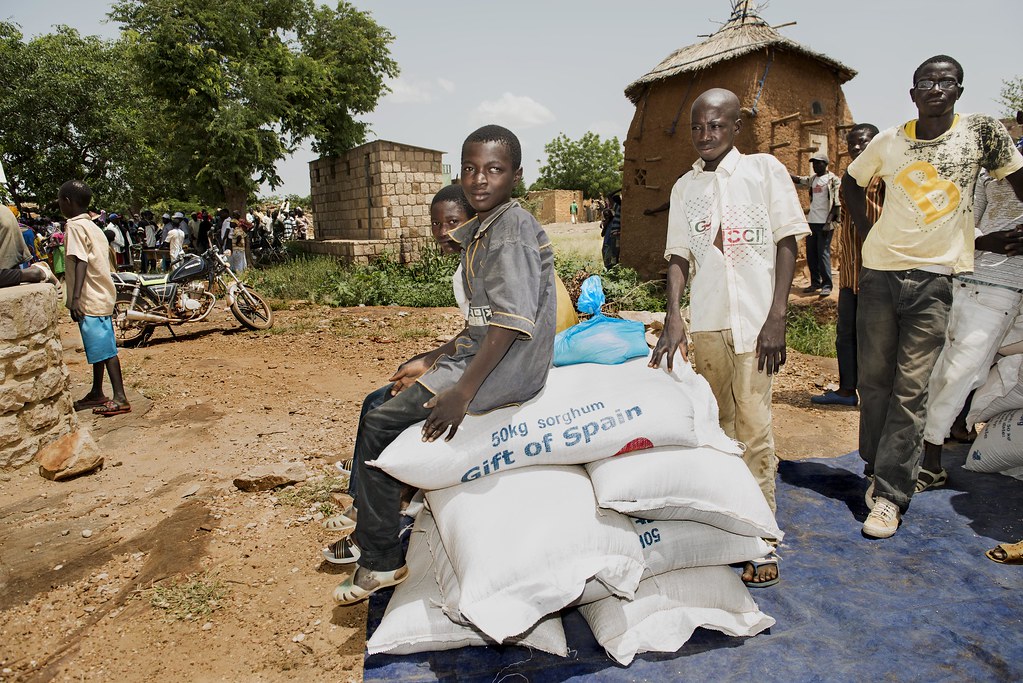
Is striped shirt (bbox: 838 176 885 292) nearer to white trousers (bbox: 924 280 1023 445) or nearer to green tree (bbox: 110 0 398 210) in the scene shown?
white trousers (bbox: 924 280 1023 445)

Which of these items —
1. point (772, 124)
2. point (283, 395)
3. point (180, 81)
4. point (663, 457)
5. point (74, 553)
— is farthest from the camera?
point (180, 81)

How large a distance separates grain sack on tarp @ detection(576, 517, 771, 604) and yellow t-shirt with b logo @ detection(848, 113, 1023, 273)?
141 centimetres

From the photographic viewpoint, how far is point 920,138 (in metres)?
2.74

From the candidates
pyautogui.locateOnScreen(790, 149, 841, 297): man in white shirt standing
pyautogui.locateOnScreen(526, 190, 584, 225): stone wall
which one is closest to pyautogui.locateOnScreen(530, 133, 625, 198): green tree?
pyautogui.locateOnScreen(526, 190, 584, 225): stone wall

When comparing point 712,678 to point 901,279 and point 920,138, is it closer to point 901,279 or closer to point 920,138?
point 901,279

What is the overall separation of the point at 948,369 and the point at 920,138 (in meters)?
1.03

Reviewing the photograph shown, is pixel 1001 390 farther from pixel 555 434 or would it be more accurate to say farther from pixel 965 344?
pixel 555 434

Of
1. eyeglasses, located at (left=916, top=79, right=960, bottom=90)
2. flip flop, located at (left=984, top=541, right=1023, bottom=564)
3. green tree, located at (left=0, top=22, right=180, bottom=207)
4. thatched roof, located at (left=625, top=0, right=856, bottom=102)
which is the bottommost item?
flip flop, located at (left=984, top=541, right=1023, bottom=564)

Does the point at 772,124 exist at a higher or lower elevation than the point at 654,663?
higher

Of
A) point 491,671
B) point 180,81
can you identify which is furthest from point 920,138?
point 180,81

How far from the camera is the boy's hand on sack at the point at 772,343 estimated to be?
243cm

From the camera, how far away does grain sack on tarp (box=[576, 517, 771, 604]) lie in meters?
2.17

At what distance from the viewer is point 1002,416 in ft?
10.4

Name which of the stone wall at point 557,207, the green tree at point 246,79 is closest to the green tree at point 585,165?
the stone wall at point 557,207
